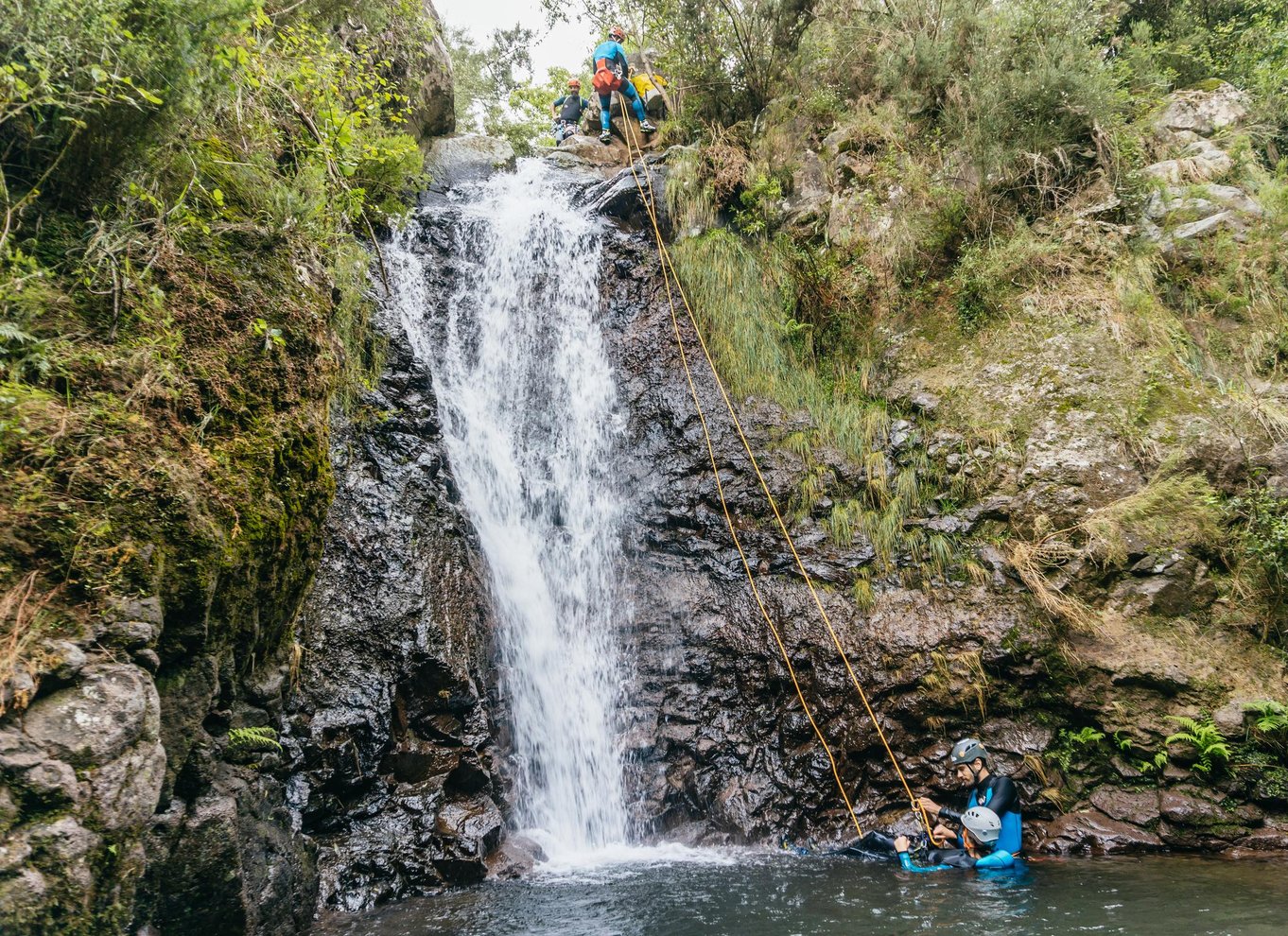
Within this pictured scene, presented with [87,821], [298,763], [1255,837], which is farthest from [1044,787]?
[87,821]

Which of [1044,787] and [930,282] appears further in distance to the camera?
[930,282]

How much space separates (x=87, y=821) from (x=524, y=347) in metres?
6.81

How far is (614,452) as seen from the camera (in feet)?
26.1

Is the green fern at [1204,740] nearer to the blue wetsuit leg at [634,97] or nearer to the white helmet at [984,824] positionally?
the white helmet at [984,824]

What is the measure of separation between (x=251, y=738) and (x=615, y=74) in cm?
1241

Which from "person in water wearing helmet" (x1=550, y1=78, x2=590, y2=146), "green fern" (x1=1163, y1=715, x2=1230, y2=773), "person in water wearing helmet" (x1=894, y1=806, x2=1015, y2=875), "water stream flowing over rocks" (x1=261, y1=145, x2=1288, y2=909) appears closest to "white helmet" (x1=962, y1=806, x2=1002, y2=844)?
"person in water wearing helmet" (x1=894, y1=806, x2=1015, y2=875)

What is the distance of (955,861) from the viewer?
16.6ft

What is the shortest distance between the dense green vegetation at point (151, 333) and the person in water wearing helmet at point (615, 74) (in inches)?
359

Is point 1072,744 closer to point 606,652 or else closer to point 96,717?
point 606,652

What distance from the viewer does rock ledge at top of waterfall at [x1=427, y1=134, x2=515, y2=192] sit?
11.8m

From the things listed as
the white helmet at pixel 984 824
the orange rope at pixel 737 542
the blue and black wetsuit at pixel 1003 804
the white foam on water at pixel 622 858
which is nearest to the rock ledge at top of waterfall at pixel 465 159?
the orange rope at pixel 737 542

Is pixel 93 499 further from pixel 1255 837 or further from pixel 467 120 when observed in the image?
pixel 467 120

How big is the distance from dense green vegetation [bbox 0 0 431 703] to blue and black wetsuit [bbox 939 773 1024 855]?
5044 millimetres

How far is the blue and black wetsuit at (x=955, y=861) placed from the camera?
4953mm
